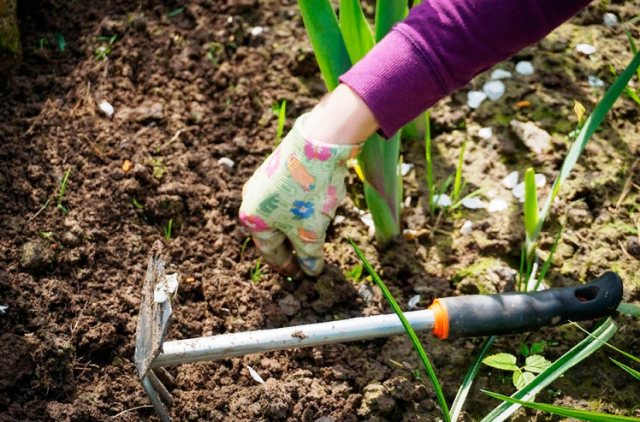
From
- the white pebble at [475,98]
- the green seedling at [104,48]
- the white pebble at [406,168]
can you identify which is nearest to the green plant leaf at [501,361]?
the white pebble at [406,168]

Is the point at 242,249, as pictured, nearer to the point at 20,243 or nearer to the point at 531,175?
the point at 20,243

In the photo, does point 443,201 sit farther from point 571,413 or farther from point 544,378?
A: point 571,413

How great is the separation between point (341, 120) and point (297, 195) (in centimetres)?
18

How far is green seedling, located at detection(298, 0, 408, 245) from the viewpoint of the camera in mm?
1496

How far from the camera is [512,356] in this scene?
149cm

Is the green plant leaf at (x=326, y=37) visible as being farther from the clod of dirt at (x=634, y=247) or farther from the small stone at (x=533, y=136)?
the clod of dirt at (x=634, y=247)

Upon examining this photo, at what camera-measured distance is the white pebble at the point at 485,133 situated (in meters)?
1.95

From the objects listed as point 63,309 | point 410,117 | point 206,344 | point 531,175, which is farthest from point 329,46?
point 63,309

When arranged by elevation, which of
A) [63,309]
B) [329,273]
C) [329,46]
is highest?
[329,46]

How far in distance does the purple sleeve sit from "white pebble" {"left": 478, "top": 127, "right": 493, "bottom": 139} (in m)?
0.53

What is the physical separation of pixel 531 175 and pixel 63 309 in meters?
1.00

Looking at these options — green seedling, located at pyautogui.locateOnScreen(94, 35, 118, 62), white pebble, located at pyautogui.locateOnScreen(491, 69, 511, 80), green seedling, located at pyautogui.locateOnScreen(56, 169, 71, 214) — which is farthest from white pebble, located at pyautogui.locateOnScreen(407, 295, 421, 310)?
green seedling, located at pyautogui.locateOnScreen(94, 35, 118, 62)

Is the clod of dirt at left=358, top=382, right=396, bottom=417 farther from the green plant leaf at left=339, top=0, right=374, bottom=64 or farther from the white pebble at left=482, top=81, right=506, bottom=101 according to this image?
the white pebble at left=482, top=81, right=506, bottom=101

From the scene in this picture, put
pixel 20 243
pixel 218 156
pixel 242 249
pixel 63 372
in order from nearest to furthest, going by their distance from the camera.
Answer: pixel 63 372 < pixel 20 243 < pixel 242 249 < pixel 218 156
